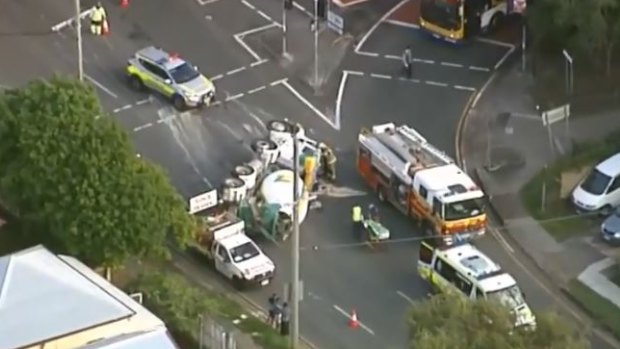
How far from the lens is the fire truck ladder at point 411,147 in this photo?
56.3 metres

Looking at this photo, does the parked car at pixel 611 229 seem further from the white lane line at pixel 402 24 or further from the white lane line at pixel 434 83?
the white lane line at pixel 402 24

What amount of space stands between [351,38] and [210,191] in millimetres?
13194

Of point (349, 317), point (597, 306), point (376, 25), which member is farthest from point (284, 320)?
point (376, 25)

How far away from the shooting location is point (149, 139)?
60.1m

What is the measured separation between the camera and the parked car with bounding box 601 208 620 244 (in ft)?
181

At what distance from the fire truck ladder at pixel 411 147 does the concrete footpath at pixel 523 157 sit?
2.16 meters

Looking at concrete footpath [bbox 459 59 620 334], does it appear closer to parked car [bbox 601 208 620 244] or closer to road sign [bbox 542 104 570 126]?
parked car [bbox 601 208 620 244]

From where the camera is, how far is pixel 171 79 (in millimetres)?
61562

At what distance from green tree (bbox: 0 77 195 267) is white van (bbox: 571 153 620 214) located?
13.8m

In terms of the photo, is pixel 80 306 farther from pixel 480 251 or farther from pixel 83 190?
pixel 480 251

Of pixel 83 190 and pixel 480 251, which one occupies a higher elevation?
pixel 83 190

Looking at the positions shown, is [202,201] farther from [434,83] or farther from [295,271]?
[434,83]

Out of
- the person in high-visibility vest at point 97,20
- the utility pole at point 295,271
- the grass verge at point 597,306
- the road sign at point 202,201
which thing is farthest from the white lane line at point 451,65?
the utility pole at point 295,271

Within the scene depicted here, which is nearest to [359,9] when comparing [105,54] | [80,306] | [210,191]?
[105,54]
